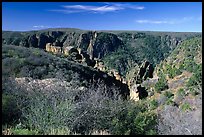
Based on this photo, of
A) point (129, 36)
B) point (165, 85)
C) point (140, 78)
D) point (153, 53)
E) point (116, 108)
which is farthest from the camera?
point (129, 36)

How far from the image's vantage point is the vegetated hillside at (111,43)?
90.8m

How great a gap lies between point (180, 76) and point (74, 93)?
28484 mm

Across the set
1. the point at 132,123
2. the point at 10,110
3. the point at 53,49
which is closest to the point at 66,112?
the point at 10,110

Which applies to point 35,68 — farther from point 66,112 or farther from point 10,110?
point 66,112

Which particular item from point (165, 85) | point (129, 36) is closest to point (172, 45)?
point (129, 36)

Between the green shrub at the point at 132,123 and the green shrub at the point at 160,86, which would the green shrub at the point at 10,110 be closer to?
the green shrub at the point at 132,123

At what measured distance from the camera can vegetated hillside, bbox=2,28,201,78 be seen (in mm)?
90825

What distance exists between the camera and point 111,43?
10794cm

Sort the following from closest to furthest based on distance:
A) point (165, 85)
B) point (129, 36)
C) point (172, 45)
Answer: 1. point (165, 85)
2. point (172, 45)
3. point (129, 36)

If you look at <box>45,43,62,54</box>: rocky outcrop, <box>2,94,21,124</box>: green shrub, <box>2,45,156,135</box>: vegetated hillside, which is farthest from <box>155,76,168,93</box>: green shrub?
<box>2,94,21,124</box>: green shrub

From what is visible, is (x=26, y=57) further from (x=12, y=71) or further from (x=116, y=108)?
(x=116, y=108)

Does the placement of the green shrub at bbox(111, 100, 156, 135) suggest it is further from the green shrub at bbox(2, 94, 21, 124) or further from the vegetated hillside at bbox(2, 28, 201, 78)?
the vegetated hillside at bbox(2, 28, 201, 78)

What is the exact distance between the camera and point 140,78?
4341cm

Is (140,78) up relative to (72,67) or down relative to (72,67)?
down
